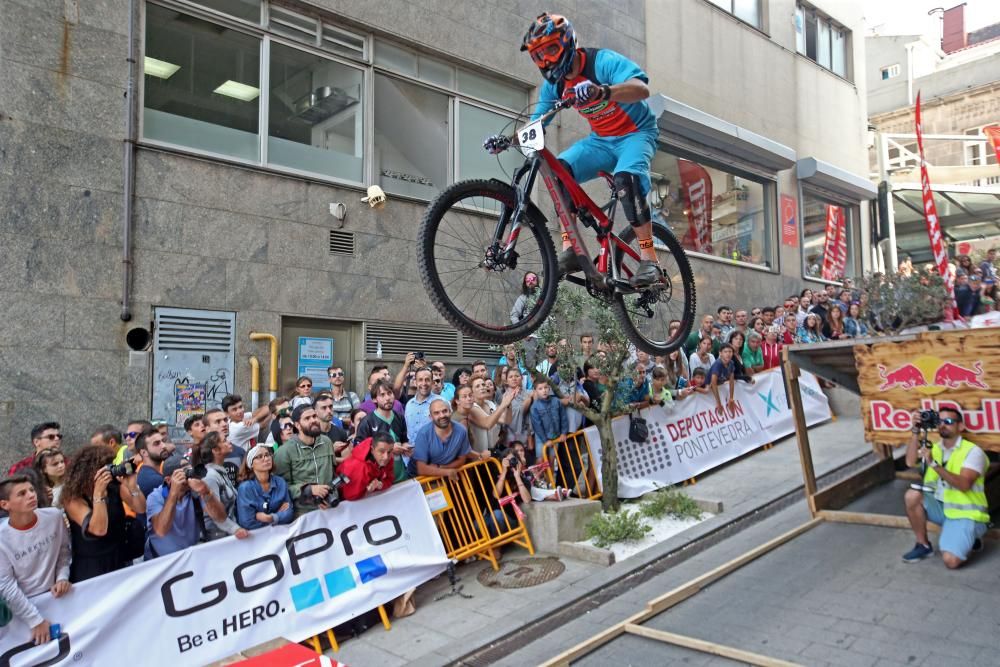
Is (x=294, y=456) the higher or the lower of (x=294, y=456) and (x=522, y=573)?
the higher

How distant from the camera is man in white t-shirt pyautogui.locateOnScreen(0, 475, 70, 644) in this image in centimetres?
500

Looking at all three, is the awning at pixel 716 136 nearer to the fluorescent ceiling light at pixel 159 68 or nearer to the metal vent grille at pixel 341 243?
the metal vent grille at pixel 341 243

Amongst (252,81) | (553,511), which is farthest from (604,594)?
(252,81)

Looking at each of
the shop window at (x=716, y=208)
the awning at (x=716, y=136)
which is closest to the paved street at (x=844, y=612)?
the shop window at (x=716, y=208)

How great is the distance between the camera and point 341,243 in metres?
10.5

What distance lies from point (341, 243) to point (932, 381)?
7.45 m

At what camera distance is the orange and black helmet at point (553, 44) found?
4.16 m

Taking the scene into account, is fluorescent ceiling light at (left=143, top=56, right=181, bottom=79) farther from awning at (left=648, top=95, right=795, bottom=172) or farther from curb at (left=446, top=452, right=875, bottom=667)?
awning at (left=648, top=95, right=795, bottom=172)

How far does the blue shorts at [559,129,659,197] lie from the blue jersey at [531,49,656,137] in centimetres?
5

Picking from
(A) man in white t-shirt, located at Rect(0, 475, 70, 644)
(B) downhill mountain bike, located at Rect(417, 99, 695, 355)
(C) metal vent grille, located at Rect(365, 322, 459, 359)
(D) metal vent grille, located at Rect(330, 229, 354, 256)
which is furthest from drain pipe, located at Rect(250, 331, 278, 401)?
(B) downhill mountain bike, located at Rect(417, 99, 695, 355)

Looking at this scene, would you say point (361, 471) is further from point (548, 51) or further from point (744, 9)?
point (744, 9)

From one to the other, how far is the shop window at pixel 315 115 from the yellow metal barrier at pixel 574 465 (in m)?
4.87

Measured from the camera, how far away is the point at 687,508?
9281 mm

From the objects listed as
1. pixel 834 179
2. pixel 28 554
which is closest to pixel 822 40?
pixel 834 179
